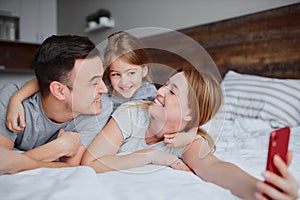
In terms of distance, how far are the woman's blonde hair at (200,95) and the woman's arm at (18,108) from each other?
0.47m

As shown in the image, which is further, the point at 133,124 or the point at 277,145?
the point at 133,124

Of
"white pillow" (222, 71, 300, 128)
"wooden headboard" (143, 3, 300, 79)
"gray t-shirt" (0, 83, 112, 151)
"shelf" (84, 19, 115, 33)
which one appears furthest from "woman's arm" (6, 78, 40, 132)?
"shelf" (84, 19, 115, 33)

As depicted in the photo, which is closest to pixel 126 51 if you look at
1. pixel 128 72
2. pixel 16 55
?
pixel 128 72

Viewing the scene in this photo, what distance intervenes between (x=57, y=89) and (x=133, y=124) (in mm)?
236

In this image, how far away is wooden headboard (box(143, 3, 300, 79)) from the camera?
1.67m

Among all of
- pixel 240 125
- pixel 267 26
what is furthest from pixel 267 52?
pixel 240 125

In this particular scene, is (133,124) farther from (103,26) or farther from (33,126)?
(103,26)

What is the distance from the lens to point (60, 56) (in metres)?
0.73

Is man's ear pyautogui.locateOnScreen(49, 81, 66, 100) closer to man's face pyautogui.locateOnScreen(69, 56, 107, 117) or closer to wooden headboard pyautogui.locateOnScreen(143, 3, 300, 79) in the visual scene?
man's face pyautogui.locateOnScreen(69, 56, 107, 117)

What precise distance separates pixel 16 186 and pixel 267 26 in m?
1.62

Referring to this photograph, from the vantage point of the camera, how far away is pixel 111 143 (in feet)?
2.20

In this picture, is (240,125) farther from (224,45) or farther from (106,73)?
(106,73)

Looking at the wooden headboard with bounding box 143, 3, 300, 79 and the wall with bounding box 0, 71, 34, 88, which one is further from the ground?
the wooden headboard with bounding box 143, 3, 300, 79

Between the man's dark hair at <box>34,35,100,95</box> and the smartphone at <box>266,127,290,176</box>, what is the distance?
41 centimetres
